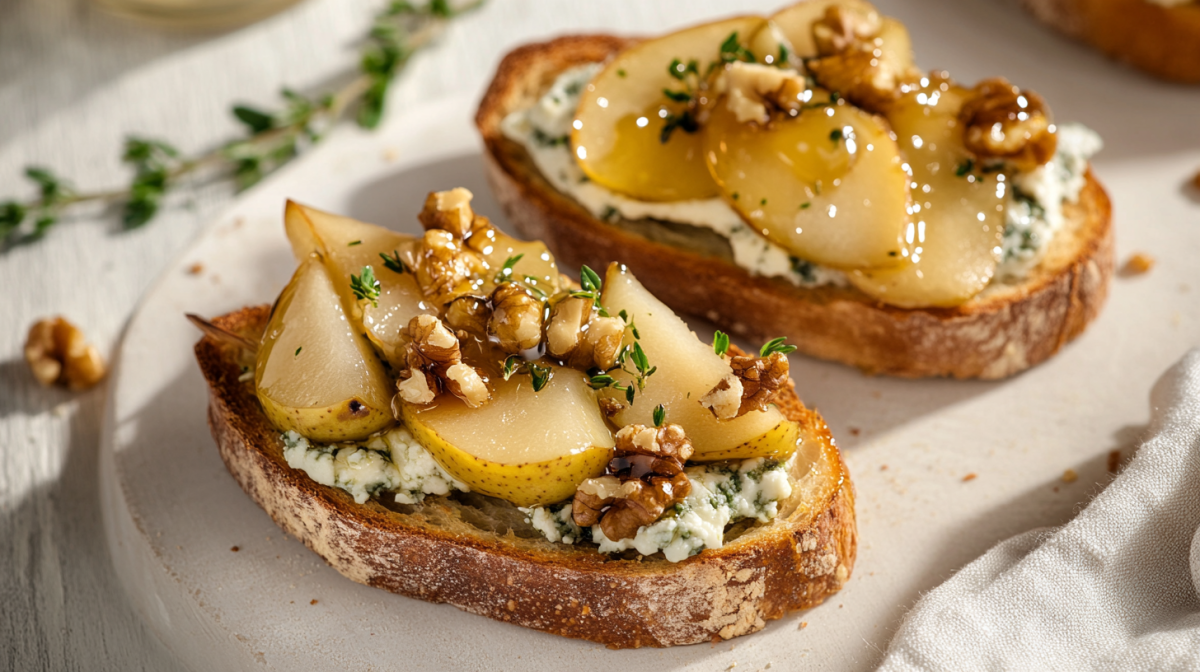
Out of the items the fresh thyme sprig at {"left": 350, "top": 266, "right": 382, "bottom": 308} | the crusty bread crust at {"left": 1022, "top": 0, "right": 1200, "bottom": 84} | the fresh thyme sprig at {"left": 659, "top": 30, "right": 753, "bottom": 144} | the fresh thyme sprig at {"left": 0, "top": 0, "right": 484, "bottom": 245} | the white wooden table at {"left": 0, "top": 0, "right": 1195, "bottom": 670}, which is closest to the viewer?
the fresh thyme sprig at {"left": 350, "top": 266, "right": 382, "bottom": 308}

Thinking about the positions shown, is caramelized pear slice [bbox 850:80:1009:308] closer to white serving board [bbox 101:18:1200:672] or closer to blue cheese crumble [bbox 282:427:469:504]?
white serving board [bbox 101:18:1200:672]

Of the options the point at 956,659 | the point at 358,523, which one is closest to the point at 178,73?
the point at 358,523

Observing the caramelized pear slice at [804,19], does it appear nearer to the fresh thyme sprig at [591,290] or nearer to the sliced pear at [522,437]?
the fresh thyme sprig at [591,290]

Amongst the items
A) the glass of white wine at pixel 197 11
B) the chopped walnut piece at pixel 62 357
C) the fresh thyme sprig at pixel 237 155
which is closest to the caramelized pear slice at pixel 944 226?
the fresh thyme sprig at pixel 237 155

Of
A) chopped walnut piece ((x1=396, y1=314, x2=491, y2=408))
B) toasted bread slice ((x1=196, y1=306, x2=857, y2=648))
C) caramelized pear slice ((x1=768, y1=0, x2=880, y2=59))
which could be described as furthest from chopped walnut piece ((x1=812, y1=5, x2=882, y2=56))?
chopped walnut piece ((x1=396, y1=314, x2=491, y2=408))

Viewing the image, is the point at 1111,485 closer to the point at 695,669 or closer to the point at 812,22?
the point at 695,669
